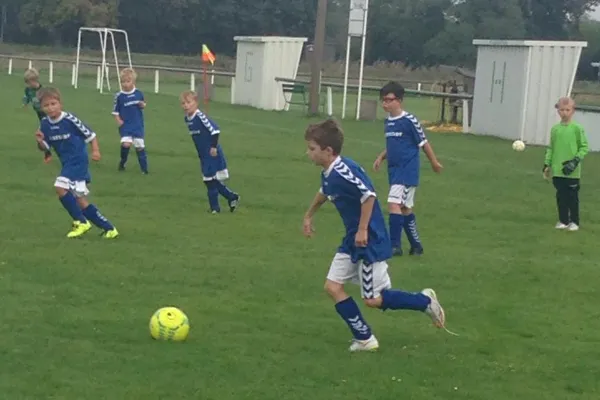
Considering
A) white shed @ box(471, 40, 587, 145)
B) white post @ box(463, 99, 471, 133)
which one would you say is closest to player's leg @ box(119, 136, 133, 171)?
white shed @ box(471, 40, 587, 145)

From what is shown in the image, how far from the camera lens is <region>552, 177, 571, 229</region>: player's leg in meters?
13.2

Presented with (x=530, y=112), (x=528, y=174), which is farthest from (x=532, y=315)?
(x=530, y=112)

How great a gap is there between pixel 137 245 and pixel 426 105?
3615 centimetres

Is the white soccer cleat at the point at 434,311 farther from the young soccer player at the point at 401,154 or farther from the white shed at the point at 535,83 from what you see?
the white shed at the point at 535,83

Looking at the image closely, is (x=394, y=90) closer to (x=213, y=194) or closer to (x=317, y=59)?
(x=213, y=194)

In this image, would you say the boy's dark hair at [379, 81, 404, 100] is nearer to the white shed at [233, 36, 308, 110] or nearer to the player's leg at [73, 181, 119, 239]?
the player's leg at [73, 181, 119, 239]

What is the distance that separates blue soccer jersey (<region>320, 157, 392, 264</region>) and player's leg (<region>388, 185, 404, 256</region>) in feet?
11.2

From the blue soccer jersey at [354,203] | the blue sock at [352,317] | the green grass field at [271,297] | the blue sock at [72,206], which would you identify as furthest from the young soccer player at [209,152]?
the blue sock at [352,317]

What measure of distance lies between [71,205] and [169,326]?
4.38m

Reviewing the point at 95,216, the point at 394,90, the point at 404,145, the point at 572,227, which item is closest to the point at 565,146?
the point at 572,227

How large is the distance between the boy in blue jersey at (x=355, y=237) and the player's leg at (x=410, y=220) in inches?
135

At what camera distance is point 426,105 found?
46500 millimetres

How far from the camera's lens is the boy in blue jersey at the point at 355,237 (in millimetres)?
7176

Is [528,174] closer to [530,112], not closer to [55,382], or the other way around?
[530,112]
